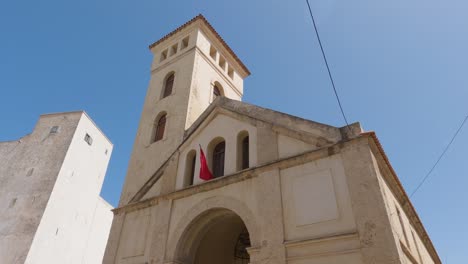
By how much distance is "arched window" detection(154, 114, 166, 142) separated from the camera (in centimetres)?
1410

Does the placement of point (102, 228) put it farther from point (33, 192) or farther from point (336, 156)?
point (336, 156)

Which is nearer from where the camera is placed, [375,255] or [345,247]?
[375,255]

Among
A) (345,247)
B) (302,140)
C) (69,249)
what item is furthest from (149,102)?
(69,249)

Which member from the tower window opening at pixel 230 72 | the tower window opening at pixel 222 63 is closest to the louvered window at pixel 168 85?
the tower window opening at pixel 222 63

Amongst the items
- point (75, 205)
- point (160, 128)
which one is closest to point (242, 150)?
point (160, 128)

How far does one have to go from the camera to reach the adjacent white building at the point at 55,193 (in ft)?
79.7

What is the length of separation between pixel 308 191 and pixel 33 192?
85.9 ft

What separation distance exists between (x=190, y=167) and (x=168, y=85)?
21.0 feet

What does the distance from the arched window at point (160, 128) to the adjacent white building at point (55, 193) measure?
16.5m

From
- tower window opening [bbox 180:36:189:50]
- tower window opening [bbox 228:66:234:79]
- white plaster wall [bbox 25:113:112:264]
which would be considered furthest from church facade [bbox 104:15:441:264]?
white plaster wall [bbox 25:113:112:264]

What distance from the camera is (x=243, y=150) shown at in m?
10.3

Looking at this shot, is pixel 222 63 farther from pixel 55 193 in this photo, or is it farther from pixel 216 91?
pixel 55 193

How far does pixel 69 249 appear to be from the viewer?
89.1 feet

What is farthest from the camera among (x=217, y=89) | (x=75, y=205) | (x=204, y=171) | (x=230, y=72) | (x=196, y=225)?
(x=75, y=205)
